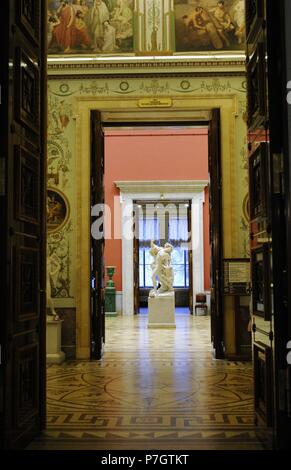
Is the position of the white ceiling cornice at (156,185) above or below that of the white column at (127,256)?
above

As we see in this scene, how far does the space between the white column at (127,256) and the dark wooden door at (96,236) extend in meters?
8.13

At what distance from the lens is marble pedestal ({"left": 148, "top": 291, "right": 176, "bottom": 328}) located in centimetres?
1296

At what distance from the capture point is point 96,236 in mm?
8406

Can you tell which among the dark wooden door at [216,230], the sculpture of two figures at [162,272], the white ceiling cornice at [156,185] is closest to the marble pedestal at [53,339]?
the dark wooden door at [216,230]

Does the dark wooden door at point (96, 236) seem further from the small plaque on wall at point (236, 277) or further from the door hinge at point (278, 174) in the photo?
the door hinge at point (278, 174)

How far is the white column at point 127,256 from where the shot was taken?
16.8 meters

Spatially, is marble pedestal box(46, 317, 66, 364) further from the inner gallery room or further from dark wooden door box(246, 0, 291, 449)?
dark wooden door box(246, 0, 291, 449)

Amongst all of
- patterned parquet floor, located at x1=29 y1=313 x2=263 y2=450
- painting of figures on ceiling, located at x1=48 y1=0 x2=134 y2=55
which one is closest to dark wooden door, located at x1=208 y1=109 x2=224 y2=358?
patterned parquet floor, located at x1=29 y1=313 x2=263 y2=450

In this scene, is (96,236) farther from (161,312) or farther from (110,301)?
(110,301)

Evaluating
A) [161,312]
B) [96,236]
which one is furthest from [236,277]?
[161,312]

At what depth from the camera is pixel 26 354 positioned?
3.62m

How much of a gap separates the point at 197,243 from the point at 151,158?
10.3 feet

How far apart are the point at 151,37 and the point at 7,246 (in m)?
6.13

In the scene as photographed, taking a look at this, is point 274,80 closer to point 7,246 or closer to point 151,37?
point 7,246
